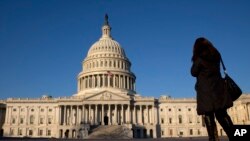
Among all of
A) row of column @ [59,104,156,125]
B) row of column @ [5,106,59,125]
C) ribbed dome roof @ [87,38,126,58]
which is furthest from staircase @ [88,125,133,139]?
ribbed dome roof @ [87,38,126,58]

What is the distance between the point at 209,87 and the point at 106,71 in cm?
10144

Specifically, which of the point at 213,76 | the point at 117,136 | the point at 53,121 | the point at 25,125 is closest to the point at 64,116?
the point at 53,121

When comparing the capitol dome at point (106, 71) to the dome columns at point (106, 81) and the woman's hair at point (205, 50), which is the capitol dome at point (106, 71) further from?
the woman's hair at point (205, 50)

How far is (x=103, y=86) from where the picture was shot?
108250 millimetres

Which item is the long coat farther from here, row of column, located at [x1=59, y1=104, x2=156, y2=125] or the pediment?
the pediment

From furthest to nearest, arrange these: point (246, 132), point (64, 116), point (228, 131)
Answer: point (64, 116) → point (228, 131) → point (246, 132)

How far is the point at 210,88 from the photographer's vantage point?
9.87m

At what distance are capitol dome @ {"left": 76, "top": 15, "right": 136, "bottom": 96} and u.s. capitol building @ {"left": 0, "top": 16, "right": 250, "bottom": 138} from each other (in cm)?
35

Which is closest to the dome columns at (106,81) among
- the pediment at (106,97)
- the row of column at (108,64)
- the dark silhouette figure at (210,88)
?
the row of column at (108,64)

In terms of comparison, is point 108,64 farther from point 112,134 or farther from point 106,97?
point 112,134

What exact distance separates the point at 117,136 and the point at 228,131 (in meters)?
62.8

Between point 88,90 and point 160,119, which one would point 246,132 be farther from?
point 88,90

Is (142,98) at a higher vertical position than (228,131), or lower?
higher

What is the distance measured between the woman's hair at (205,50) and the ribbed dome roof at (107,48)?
10748 centimetres
